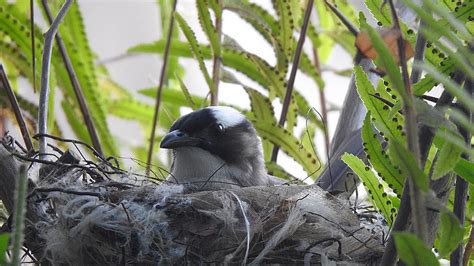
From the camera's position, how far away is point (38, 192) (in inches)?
58.6

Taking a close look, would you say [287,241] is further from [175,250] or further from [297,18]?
[297,18]

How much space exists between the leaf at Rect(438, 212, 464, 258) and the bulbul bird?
1003mm

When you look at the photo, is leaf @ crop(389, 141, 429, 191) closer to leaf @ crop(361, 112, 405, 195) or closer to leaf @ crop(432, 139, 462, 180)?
leaf @ crop(432, 139, 462, 180)

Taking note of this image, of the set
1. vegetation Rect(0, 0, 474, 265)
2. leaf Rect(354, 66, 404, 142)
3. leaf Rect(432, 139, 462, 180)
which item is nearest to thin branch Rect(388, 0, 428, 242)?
vegetation Rect(0, 0, 474, 265)

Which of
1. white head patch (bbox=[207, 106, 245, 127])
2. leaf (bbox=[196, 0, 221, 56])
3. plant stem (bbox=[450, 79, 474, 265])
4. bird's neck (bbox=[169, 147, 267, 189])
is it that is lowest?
bird's neck (bbox=[169, 147, 267, 189])

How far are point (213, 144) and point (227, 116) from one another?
0.10 m

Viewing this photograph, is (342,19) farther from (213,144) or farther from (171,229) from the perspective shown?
(171,229)

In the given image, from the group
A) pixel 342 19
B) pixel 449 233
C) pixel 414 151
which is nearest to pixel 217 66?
pixel 342 19

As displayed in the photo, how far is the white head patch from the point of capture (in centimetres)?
221

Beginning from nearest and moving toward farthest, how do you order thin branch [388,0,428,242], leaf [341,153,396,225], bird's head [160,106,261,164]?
thin branch [388,0,428,242] < leaf [341,153,396,225] < bird's head [160,106,261,164]

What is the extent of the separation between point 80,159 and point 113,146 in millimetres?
694

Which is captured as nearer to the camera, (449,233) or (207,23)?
(449,233)

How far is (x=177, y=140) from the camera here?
209cm

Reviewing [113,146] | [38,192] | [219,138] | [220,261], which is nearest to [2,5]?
[113,146]
